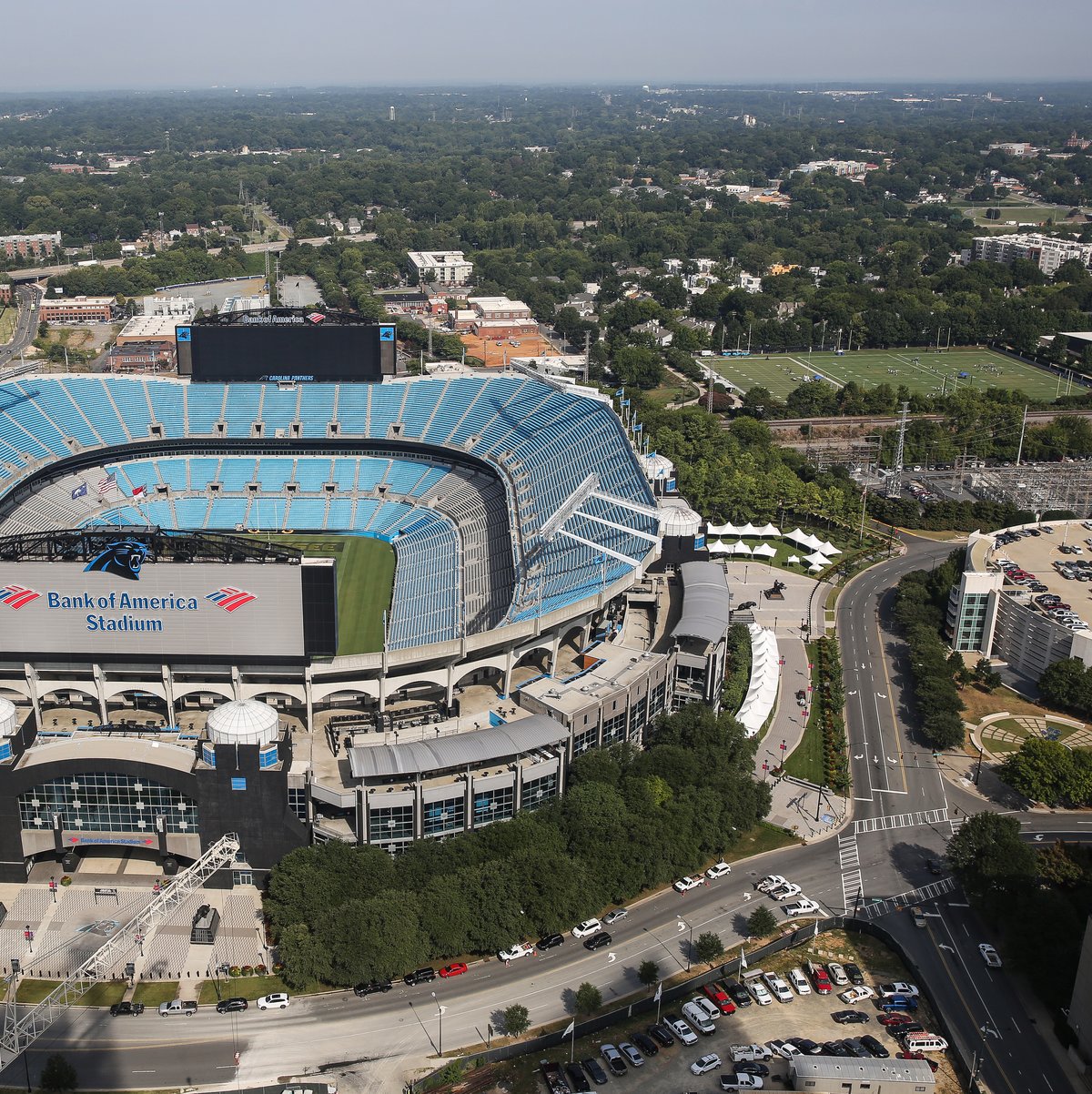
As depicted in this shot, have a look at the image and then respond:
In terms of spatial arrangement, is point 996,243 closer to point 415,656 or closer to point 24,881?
point 415,656

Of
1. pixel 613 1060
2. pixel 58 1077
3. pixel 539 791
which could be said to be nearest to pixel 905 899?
pixel 539 791

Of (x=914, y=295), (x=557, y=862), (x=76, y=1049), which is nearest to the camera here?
(x=76, y=1049)

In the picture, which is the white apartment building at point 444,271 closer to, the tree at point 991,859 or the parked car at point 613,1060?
the tree at point 991,859

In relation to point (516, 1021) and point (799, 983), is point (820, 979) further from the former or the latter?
point (516, 1021)

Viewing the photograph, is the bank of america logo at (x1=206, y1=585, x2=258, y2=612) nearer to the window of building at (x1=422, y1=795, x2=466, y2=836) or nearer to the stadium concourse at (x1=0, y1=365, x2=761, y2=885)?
the stadium concourse at (x1=0, y1=365, x2=761, y2=885)

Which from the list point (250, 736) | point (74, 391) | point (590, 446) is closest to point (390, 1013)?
point (250, 736)

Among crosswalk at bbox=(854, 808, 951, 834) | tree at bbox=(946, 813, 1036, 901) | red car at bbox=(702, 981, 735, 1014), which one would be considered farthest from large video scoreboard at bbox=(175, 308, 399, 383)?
red car at bbox=(702, 981, 735, 1014)

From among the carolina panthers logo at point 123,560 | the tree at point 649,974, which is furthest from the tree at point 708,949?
the carolina panthers logo at point 123,560
